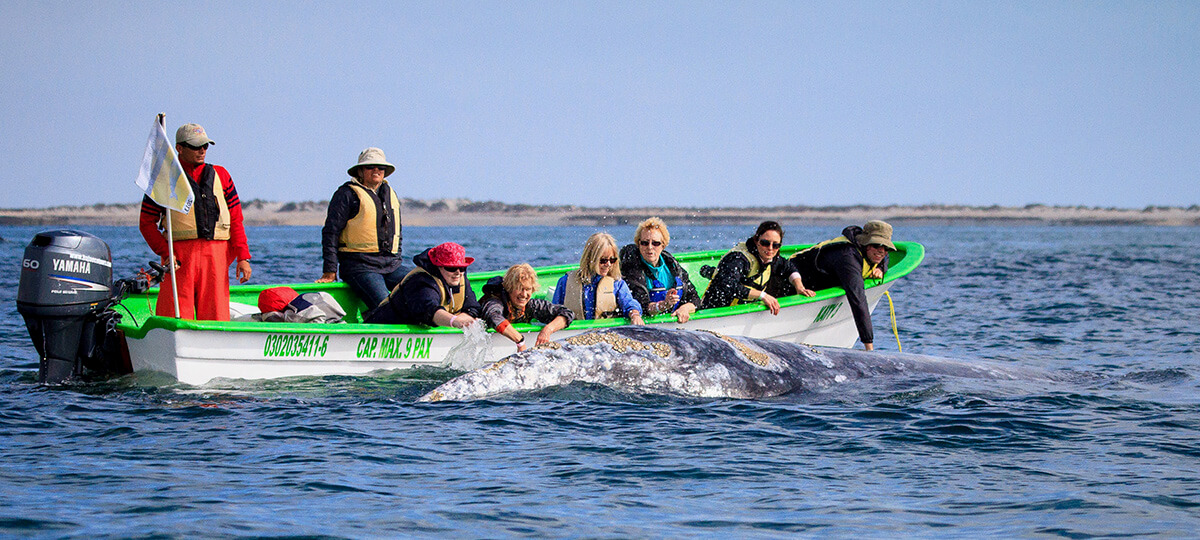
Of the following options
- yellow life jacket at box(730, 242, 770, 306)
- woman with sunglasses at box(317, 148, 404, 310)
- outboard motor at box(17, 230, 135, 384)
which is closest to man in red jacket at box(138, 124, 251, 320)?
outboard motor at box(17, 230, 135, 384)

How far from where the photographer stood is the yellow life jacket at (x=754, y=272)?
1084 centimetres

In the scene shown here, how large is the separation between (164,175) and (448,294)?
7.69ft

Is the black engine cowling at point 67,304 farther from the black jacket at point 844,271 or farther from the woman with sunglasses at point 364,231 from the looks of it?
the black jacket at point 844,271

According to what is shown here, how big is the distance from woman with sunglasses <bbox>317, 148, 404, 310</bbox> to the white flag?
1585 millimetres

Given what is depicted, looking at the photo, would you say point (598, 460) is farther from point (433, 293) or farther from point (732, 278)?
point (732, 278)

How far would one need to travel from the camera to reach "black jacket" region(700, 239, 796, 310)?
10.6m

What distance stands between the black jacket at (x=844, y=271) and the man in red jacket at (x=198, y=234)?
574 cm

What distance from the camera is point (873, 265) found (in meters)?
11.5

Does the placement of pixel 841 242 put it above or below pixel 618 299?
above

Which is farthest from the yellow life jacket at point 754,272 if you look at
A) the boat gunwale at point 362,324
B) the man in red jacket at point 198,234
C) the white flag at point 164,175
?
the white flag at point 164,175

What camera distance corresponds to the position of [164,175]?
27.3 feet

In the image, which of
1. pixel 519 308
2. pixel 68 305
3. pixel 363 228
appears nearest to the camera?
pixel 68 305

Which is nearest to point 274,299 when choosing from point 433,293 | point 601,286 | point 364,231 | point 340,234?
point 340,234

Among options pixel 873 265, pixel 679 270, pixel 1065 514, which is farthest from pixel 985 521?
pixel 873 265
